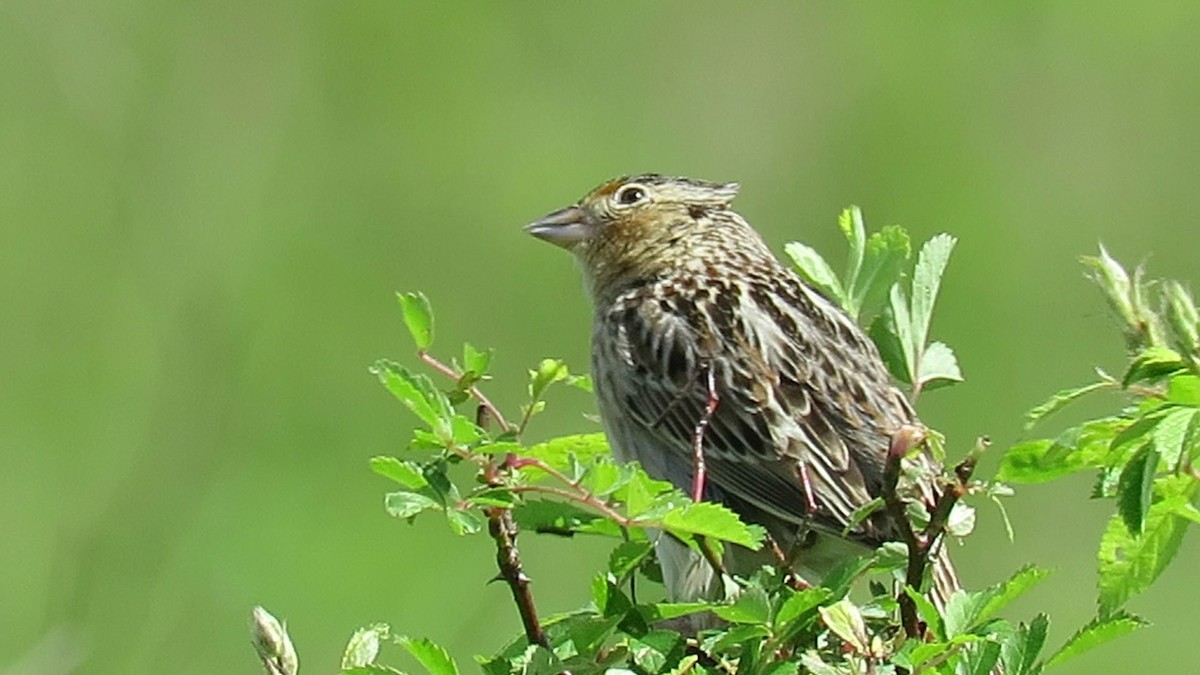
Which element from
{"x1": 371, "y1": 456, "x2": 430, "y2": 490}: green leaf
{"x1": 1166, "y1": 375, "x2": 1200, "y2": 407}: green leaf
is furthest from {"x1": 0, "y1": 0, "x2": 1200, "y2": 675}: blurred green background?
{"x1": 1166, "y1": 375, "x2": 1200, "y2": 407}: green leaf

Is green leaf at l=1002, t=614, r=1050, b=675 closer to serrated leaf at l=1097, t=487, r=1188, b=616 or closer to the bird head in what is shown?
serrated leaf at l=1097, t=487, r=1188, b=616

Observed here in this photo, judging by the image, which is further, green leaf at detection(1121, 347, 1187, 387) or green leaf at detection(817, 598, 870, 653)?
green leaf at detection(817, 598, 870, 653)

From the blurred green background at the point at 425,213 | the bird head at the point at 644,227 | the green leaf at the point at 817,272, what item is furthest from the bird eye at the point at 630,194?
the green leaf at the point at 817,272

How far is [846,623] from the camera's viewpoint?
2.08 m

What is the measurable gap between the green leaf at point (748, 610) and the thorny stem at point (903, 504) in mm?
142

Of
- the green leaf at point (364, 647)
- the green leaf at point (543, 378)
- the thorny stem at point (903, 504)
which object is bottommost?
the green leaf at point (364, 647)

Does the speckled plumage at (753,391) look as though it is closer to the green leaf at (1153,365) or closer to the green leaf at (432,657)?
the green leaf at (432,657)

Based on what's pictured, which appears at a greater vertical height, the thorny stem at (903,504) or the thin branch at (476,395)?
the thin branch at (476,395)

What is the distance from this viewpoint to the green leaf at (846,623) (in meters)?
2.07

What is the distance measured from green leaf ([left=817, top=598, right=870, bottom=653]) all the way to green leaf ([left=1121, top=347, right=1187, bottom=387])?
0.32 metres

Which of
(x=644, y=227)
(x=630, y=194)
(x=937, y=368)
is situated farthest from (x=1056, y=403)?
(x=630, y=194)

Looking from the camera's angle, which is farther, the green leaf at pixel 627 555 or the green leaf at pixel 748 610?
the green leaf at pixel 627 555

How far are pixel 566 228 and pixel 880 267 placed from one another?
7.31 feet

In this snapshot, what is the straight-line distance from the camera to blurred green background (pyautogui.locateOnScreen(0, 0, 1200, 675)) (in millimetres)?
6883
